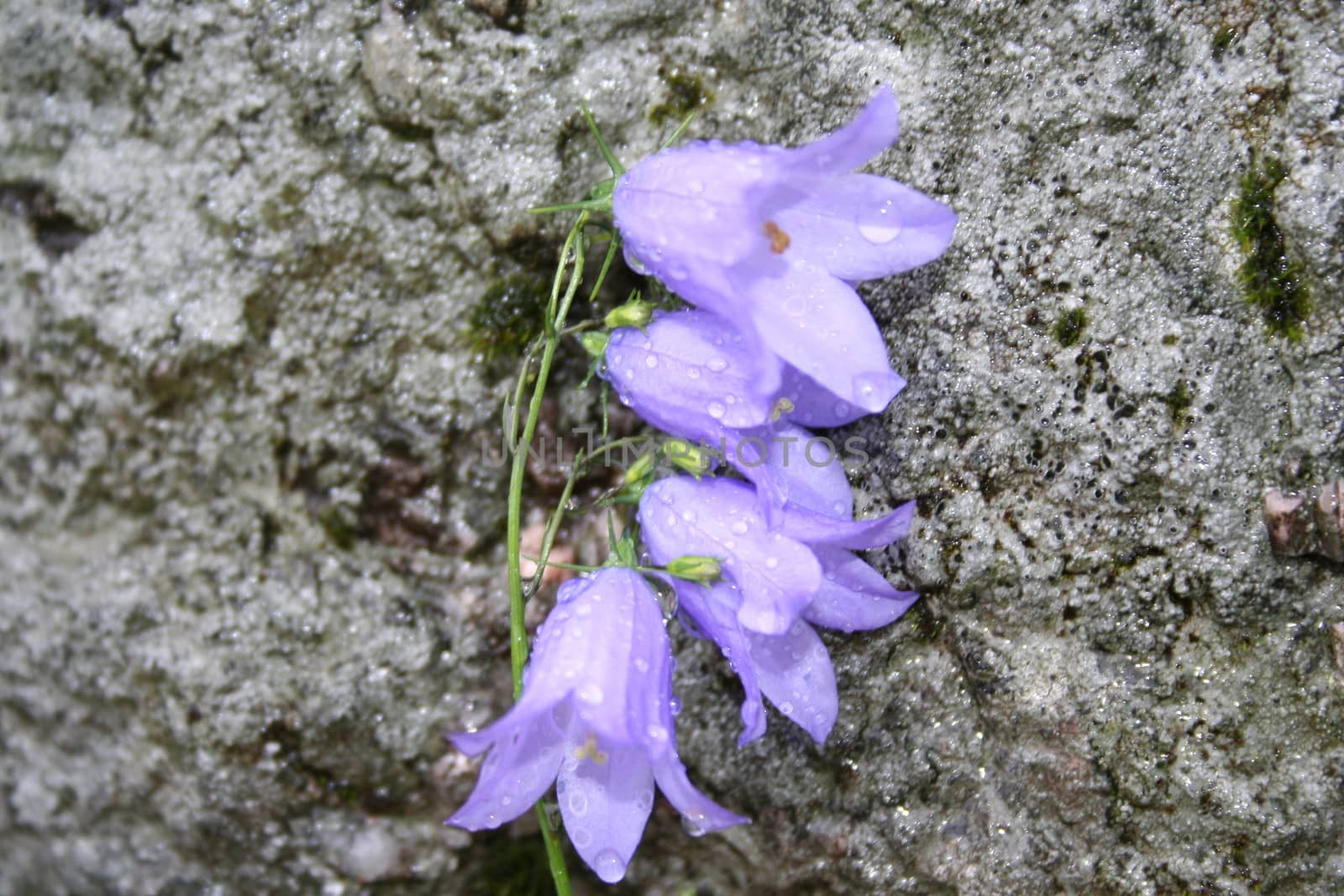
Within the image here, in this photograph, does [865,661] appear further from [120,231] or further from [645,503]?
[120,231]

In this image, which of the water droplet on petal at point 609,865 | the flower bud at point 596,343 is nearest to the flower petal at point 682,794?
the water droplet on petal at point 609,865

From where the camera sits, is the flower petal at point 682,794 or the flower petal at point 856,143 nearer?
the flower petal at point 856,143

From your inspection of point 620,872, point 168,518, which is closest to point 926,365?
point 620,872

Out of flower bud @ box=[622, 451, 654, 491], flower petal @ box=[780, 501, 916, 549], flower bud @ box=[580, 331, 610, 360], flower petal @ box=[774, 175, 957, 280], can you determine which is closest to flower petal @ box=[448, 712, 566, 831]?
flower bud @ box=[622, 451, 654, 491]

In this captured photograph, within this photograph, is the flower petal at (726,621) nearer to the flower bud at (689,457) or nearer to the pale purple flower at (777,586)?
the pale purple flower at (777,586)

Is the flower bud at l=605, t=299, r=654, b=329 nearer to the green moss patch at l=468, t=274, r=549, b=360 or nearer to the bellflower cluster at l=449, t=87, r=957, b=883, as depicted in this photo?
the bellflower cluster at l=449, t=87, r=957, b=883

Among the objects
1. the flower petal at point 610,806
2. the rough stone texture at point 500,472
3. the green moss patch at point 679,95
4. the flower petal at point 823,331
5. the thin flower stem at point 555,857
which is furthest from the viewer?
the green moss patch at point 679,95

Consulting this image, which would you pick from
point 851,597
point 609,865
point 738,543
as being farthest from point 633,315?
point 609,865
